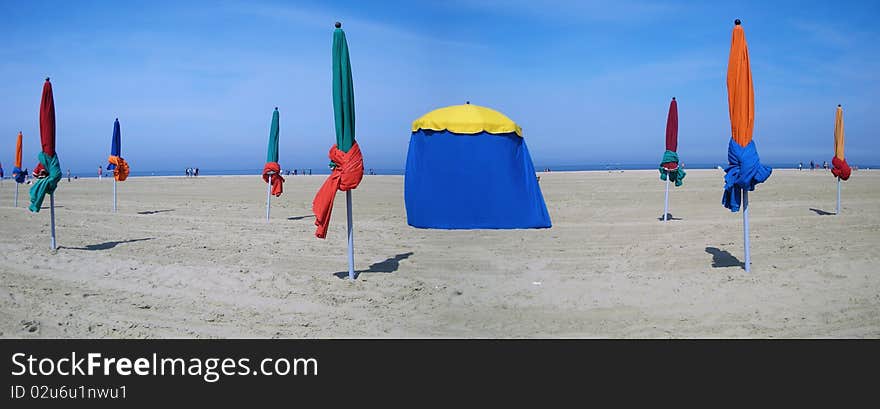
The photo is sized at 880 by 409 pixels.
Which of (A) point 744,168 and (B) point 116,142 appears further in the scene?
(B) point 116,142

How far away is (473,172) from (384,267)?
319cm

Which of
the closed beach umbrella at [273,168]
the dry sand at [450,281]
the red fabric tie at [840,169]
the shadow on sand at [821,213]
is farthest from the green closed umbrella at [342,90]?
the red fabric tie at [840,169]

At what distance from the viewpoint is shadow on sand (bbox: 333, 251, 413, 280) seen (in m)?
6.95

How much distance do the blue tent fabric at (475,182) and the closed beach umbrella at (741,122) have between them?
12.7 ft

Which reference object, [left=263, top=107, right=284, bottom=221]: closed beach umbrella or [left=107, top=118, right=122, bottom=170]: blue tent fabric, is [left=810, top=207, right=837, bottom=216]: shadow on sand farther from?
[left=107, top=118, right=122, bottom=170]: blue tent fabric

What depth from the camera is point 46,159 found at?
8.49m

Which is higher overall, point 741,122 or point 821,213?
point 741,122

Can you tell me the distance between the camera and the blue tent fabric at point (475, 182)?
10.0 metres

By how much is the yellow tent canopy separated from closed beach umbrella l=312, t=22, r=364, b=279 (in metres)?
3.89

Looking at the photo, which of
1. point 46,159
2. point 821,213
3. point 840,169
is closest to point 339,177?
point 46,159

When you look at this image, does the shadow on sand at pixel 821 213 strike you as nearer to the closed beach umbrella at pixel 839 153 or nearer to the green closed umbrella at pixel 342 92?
the closed beach umbrella at pixel 839 153

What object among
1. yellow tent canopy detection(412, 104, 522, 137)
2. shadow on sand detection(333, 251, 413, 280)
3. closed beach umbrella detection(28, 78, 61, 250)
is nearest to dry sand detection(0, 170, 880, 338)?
shadow on sand detection(333, 251, 413, 280)

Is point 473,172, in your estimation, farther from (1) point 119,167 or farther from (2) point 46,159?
(1) point 119,167

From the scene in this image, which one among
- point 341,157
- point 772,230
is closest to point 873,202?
point 772,230
